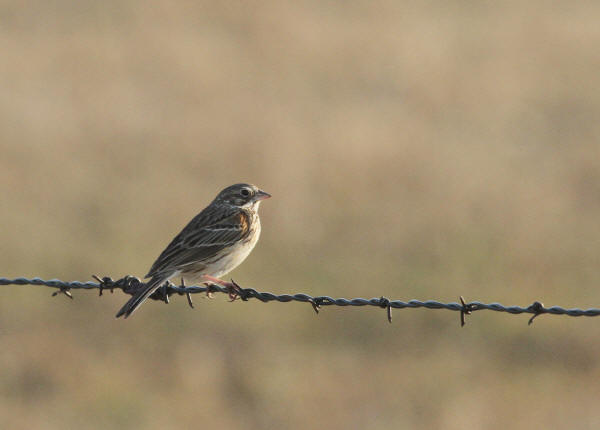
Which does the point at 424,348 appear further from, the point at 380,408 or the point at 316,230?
the point at 316,230

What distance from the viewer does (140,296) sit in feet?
26.8

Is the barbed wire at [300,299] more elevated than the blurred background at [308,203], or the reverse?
the blurred background at [308,203]

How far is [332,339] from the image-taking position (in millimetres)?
13289

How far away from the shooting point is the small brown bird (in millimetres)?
9047

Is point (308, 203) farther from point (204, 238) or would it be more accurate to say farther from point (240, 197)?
point (204, 238)

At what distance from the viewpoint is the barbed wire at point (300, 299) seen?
263 inches

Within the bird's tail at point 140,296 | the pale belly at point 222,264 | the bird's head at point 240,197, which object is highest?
the bird's head at point 240,197

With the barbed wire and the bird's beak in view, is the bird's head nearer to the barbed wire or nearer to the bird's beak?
the bird's beak

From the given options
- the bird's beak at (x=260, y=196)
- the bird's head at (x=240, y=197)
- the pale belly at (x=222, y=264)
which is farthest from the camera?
the bird's beak at (x=260, y=196)

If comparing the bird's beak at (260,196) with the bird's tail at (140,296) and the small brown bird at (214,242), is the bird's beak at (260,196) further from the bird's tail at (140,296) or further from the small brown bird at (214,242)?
the bird's tail at (140,296)

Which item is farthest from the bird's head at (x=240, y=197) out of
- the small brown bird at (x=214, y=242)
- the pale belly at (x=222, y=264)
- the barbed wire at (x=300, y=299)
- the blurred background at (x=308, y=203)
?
the blurred background at (x=308, y=203)

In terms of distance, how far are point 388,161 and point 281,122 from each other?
292 cm

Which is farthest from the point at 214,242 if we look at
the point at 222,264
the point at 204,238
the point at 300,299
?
the point at 300,299

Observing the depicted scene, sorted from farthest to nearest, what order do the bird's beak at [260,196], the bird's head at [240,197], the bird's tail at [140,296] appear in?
the bird's beak at [260,196] < the bird's head at [240,197] < the bird's tail at [140,296]
